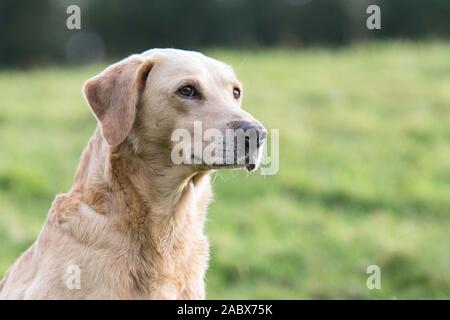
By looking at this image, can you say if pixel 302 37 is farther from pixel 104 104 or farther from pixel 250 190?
pixel 104 104

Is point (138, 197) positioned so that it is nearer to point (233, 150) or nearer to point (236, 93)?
point (233, 150)

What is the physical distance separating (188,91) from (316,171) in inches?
231

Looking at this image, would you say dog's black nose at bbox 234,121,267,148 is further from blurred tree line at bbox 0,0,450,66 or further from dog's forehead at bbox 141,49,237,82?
blurred tree line at bbox 0,0,450,66

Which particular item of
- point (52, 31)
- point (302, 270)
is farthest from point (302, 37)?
point (302, 270)

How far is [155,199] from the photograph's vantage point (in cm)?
517

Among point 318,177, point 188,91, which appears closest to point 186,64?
point 188,91

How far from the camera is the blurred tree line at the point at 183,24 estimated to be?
80.5 ft

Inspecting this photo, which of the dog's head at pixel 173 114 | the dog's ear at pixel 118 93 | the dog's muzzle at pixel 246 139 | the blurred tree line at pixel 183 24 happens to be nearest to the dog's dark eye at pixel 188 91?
the dog's head at pixel 173 114

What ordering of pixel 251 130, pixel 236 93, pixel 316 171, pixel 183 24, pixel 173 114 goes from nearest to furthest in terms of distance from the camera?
1. pixel 251 130
2. pixel 173 114
3. pixel 236 93
4. pixel 316 171
5. pixel 183 24

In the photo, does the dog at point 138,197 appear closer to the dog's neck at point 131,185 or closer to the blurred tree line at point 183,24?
the dog's neck at point 131,185

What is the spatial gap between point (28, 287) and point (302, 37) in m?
20.6

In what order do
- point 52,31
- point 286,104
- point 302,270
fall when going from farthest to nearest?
1. point 52,31
2. point 286,104
3. point 302,270

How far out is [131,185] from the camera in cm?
512

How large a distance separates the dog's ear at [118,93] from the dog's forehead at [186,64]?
0.30ft
